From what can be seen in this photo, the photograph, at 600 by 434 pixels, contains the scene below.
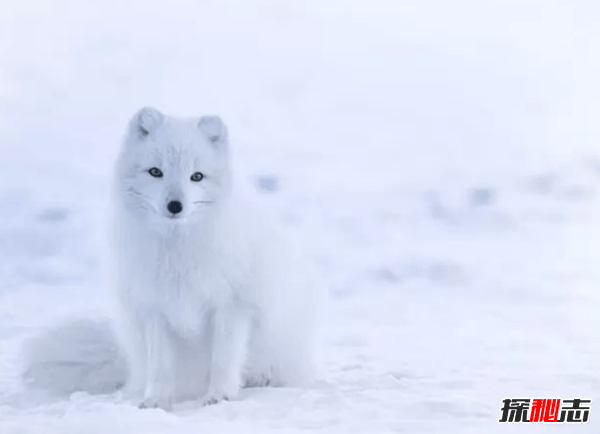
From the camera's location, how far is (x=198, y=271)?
2.47m

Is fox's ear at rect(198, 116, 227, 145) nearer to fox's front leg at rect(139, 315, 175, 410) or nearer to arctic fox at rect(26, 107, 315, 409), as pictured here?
arctic fox at rect(26, 107, 315, 409)

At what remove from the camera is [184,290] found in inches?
97.6

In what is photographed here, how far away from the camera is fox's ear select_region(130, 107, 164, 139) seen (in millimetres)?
2414

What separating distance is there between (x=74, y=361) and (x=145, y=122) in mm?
915

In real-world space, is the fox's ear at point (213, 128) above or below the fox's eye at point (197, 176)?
above

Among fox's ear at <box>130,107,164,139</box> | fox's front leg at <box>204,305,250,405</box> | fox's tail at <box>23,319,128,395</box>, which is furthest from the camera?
fox's tail at <box>23,319,128,395</box>

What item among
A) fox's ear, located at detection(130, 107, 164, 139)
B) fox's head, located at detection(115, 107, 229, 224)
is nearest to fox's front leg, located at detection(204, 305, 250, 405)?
fox's head, located at detection(115, 107, 229, 224)

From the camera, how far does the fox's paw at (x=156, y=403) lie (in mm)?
2484

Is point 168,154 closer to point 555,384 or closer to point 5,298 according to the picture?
point 5,298

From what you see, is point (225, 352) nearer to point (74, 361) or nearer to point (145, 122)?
point (74, 361)

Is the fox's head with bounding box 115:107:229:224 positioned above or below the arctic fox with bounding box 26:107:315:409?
above

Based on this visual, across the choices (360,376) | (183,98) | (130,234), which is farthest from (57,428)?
(183,98)

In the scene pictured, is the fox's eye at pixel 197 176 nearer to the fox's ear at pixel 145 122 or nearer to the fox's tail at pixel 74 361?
the fox's ear at pixel 145 122

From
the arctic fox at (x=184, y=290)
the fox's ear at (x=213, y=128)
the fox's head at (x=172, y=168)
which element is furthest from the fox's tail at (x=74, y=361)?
the fox's ear at (x=213, y=128)
